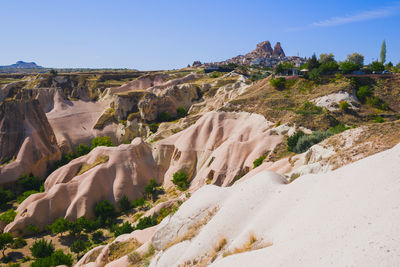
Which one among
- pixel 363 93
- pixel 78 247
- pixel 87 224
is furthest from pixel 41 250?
pixel 363 93

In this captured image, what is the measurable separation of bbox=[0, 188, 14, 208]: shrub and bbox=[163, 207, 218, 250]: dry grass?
29.3 metres

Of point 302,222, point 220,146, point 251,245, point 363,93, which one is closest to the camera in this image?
point 302,222

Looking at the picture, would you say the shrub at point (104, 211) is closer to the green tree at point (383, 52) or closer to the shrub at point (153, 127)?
the shrub at point (153, 127)

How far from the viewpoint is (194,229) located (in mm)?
10805

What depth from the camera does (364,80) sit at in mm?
37406

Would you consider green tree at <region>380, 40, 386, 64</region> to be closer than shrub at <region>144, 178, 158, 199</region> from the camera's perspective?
No

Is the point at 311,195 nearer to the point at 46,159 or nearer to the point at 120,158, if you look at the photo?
the point at 120,158

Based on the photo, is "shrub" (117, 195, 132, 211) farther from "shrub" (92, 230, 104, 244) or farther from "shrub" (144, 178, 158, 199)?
"shrub" (92, 230, 104, 244)

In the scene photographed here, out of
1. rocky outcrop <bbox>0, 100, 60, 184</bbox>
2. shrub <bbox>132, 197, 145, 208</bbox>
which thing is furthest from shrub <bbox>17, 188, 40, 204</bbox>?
shrub <bbox>132, 197, 145, 208</bbox>

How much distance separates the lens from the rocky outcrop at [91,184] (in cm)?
2584

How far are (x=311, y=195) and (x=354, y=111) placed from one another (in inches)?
1012

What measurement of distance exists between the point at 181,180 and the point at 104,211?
863cm

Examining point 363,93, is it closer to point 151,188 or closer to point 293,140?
point 293,140

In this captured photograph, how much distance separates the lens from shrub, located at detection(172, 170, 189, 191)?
94.9 ft
